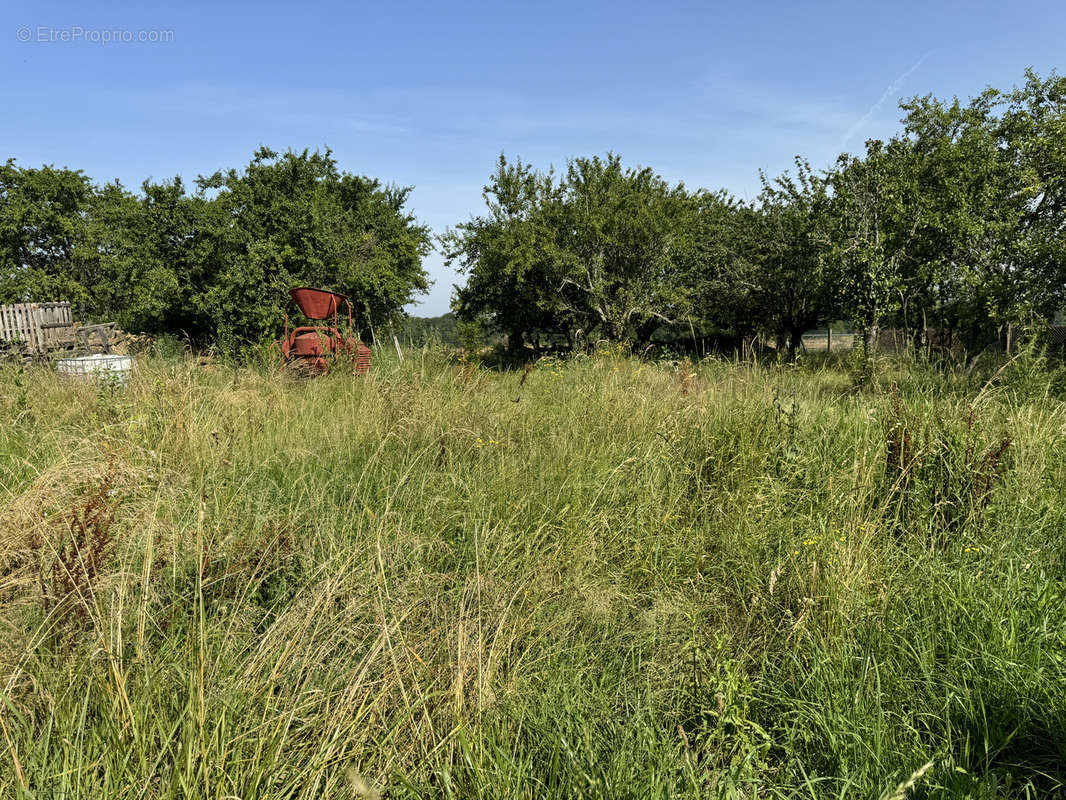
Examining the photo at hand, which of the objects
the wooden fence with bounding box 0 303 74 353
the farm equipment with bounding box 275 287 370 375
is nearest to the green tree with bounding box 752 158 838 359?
the farm equipment with bounding box 275 287 370 375

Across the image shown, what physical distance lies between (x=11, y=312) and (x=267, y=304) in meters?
5.58

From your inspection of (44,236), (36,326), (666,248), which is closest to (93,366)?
(36,326)

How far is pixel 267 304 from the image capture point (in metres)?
16.0

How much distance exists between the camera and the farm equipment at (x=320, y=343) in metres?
6.74

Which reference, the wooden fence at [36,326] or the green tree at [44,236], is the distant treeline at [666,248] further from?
the green tree at [44,236]

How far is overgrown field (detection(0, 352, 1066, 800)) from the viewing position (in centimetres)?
139

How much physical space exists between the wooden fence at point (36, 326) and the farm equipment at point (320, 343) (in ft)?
25.3

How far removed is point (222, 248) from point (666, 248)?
13.1 metres

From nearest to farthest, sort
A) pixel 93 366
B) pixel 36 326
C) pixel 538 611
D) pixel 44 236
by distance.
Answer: pixel 538 611 < pixel 93 366 < pixel 36 326 < pixel 44 236

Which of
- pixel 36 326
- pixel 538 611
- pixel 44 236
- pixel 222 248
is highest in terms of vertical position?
pixel 44 236

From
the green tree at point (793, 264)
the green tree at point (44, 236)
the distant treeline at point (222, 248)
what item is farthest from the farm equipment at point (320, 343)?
the green tree at point (44, 236)

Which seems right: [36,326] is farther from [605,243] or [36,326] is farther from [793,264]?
[793,264]

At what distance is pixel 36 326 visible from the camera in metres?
14.0

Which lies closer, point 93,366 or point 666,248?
point 93,366
